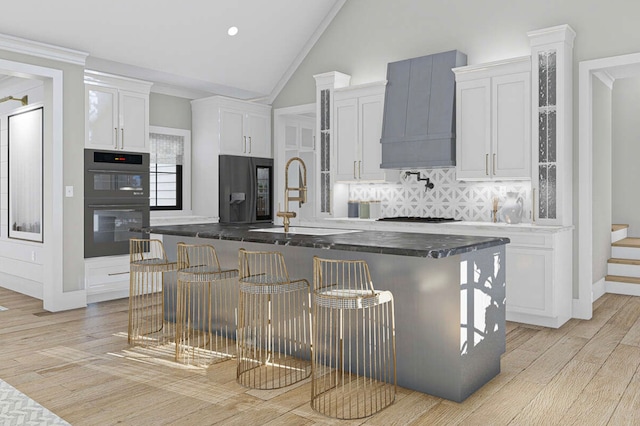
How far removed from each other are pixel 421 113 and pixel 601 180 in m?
2.38

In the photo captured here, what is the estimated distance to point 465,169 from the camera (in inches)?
215

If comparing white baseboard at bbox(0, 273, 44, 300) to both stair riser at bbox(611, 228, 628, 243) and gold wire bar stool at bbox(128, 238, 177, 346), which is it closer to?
gold wire bar stool at bbox(128, 238, 177, 346)

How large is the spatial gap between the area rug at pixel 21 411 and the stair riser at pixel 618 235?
6.64 meters

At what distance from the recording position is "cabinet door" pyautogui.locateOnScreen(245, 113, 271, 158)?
734cm

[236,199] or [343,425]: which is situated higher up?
[236,199]

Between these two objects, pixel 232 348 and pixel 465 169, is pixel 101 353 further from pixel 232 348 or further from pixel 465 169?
pixel 465 169

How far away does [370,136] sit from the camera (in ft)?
20.4

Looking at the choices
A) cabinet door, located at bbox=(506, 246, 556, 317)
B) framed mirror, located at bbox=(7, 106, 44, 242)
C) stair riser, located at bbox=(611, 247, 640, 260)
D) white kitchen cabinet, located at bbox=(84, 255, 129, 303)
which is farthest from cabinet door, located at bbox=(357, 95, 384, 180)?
framed mirror, located at bbox=(7, 106, 44, 242)

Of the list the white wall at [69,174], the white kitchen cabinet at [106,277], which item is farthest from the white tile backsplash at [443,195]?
the white wall at [69,174]

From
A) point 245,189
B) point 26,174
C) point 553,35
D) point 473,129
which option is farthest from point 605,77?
point 26,174

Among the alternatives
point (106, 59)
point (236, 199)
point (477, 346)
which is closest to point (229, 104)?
point (236, 199)

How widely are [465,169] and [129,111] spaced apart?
3857mm

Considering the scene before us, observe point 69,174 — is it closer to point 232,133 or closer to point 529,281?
point 232,133

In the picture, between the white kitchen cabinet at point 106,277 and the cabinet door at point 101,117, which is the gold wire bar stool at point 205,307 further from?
the cabinet door at point 101,117
